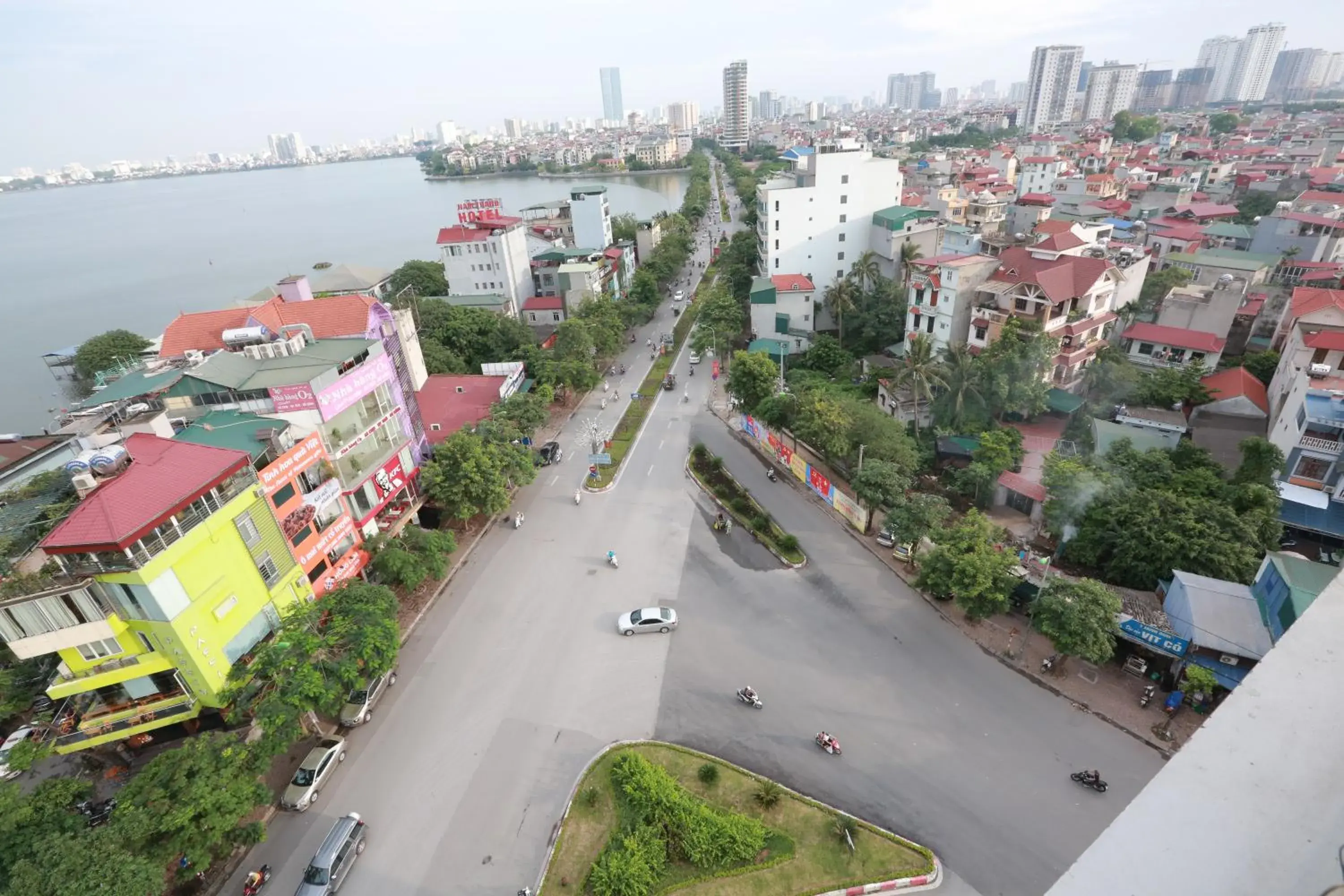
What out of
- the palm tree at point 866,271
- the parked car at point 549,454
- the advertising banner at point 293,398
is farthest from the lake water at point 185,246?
the palm tree at point 866,271

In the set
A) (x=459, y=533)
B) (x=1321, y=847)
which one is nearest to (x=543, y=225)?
(x=459, y=533)

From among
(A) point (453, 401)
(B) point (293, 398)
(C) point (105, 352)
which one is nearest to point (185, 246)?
(C) point (105, 352)

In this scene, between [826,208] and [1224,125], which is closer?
[826,208]

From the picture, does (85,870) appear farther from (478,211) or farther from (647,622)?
(478,211)

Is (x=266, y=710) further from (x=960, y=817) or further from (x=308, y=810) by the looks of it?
(x=960, y=817)

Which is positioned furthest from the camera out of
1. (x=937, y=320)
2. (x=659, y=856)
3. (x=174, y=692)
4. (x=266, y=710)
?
(x=937, y=320)

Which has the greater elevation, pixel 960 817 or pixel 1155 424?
pixel 1155 424

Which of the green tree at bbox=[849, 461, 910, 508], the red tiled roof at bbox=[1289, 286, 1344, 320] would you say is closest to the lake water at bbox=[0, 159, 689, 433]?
the green tree at bbox=[849, 461, 910, 508]
